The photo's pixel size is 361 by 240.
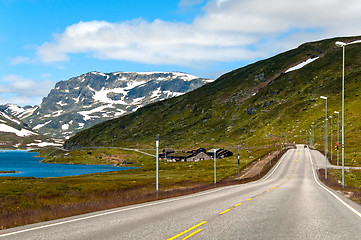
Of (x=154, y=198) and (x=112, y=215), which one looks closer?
(x=112, y=215)

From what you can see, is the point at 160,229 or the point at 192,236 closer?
the point at 192,236

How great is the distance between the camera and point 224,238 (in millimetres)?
11516

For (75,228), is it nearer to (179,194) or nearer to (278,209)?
(278,209)

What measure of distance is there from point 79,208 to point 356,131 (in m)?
186

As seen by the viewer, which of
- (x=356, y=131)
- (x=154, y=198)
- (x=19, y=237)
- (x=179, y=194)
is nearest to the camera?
(x=19, y=237)

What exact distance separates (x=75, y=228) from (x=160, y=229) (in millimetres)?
3372

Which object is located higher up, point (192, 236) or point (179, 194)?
point (192, 236)

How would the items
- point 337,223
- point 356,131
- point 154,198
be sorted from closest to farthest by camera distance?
point 337,223 < point 154,198 < point 356,131

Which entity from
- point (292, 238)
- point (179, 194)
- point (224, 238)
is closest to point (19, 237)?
point (224, 238)

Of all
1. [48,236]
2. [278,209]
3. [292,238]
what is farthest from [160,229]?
[278,209]

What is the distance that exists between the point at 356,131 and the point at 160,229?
188 meters

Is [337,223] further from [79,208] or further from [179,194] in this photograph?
[179,194]

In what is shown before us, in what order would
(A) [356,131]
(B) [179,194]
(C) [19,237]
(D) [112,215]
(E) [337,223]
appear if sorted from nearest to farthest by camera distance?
(C) [19,237] < (E) [337,223] < (D) [112,215] < (B) [179,194] < (A) [356,131]

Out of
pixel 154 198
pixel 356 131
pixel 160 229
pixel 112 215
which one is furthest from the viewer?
pixel 356 131
